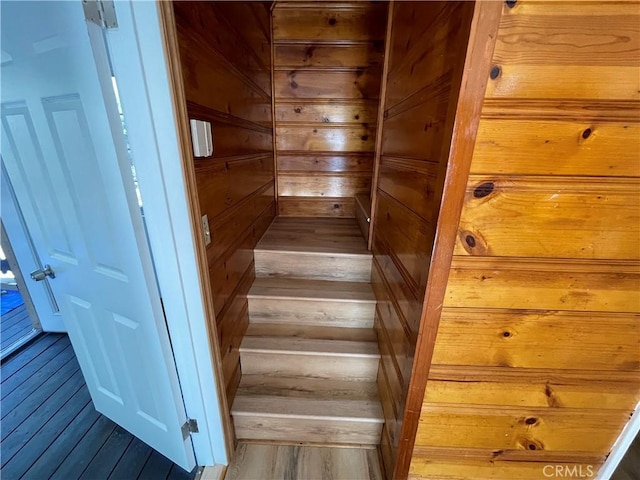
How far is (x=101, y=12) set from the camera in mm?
661

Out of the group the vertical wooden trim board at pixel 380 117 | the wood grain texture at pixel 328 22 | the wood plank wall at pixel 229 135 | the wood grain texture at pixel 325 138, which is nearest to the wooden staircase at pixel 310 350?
the wood plank wall at pixel 229 135

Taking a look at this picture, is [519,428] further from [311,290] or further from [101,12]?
[101,12]

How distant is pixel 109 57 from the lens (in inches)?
28.7

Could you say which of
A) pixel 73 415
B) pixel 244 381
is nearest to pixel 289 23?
pixel 244 381

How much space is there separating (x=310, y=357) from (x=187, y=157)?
47.1 inches

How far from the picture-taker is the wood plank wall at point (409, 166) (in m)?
0.69

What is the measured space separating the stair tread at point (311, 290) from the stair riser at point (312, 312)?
3 centimetres

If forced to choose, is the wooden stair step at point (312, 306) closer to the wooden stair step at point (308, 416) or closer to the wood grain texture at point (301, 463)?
the wooden stair step at point (308, 416)

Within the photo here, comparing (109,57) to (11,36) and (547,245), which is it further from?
(547,245)

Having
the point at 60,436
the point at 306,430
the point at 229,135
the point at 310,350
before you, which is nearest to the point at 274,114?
the point at 229,135

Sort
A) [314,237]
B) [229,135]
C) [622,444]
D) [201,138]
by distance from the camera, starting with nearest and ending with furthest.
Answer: [201,138] → [622,444] → [229,135] → [314,237]

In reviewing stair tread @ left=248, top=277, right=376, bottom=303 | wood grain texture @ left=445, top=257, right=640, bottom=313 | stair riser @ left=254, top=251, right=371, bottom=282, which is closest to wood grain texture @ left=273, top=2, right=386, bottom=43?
stair riser @ left=254, top=251, right=371, bottom=282

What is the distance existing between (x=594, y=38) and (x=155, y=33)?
42.2 inches

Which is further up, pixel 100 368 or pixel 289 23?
pixel 289 23
